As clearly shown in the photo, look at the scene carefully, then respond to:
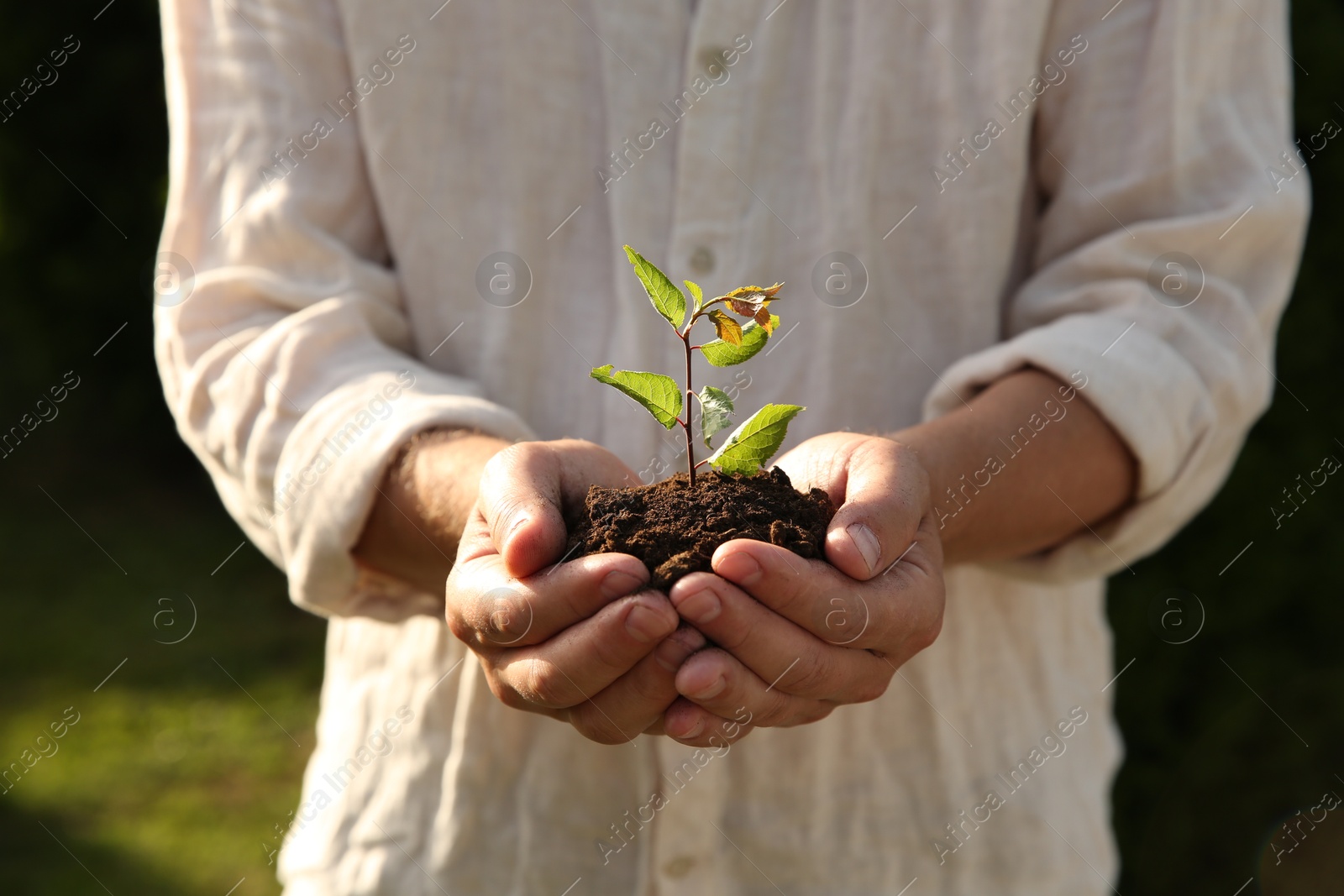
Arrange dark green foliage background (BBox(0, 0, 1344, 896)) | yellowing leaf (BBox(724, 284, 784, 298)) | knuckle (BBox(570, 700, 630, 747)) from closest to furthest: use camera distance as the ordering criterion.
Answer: knuckle (BBox(570, 700, 630, 747))
yellowing leaf (BBox(724, 284, 784, 298))
dark green foliage background (BBox(0, 0, 1344, 896))

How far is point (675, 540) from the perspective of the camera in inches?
66.1

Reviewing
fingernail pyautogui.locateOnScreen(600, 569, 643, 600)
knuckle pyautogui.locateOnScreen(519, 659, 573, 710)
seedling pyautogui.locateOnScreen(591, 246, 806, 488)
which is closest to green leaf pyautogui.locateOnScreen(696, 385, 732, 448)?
seedling pyautogui.locateOnScreen(591, 246, 806, 488)

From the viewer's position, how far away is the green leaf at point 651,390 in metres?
1.75

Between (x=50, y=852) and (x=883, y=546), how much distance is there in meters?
5.34

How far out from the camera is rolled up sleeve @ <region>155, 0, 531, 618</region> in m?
2.02

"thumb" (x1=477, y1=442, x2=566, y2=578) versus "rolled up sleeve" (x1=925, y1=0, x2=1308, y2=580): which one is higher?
"thumb" (x1=477, y1=442, x2=566, y2=578)

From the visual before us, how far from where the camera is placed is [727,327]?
70.7 inches

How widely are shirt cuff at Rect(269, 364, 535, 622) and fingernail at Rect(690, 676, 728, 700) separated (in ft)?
2.38

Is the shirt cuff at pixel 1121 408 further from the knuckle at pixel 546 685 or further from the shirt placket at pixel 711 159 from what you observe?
the knuckle at pixel 546 685

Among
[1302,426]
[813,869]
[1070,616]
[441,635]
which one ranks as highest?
[441,635]

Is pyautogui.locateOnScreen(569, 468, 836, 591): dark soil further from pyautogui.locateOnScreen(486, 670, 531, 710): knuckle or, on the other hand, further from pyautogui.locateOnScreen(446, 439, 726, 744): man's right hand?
pyautogui.locateOnScreen(486, 670, 531, 710): knuckle

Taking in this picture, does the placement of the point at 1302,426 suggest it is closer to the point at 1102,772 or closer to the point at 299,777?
the point at 1102,772

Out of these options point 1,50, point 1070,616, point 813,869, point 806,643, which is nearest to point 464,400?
point 806,643

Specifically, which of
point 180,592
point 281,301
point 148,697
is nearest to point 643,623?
point 281,301
